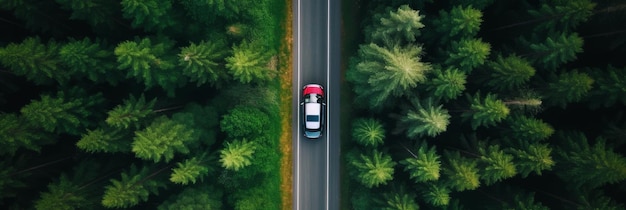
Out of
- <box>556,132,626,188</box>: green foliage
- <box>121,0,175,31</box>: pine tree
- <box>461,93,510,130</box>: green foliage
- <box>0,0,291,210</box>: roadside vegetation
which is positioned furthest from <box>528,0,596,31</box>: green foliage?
<box>121,0,175,31</box>: pine tree

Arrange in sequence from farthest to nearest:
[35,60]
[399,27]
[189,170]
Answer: [189,170] → [399,27] → [35,60]

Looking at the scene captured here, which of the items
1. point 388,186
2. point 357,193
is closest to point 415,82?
point 388,186

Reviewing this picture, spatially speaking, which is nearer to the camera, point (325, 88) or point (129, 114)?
point (129, 114)

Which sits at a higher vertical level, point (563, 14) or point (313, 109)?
point (563, 14)

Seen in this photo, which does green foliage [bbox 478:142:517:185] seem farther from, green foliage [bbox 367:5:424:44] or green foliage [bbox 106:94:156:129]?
green foliage [bbox 106:94:156:129]

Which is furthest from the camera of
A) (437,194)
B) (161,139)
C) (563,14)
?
(437,194)

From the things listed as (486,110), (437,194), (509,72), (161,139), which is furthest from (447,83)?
(161,139)

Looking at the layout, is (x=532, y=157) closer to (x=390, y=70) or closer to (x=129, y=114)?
(x=390, y=70)

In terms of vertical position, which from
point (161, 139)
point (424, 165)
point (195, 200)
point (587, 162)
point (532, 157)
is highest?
point (161, 139)
